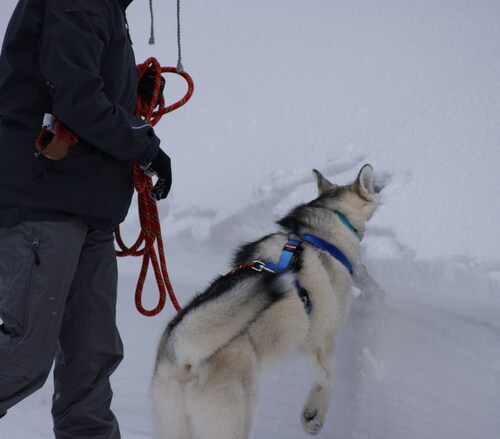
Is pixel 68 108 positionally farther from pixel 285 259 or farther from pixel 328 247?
pixel 328 247

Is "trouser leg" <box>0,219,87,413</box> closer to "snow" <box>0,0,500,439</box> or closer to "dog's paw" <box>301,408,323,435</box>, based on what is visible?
"snow" <box>0,0,500,439</box>

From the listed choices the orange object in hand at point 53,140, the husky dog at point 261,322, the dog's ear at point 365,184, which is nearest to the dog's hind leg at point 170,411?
the husky dog at point 261,322

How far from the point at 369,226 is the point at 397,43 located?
2.80 meters

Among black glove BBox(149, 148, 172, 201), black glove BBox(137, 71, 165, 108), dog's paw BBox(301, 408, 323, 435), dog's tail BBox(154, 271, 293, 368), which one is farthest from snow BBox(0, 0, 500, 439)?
black glove BBox(137, 71, 165, 108)

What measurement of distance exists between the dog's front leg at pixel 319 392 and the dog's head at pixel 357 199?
69 cm

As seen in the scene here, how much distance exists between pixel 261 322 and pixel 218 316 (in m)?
0.20

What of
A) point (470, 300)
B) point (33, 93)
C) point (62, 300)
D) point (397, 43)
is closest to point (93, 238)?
point (62, 300)

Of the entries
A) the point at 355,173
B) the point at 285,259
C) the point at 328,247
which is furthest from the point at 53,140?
the point at 355,173

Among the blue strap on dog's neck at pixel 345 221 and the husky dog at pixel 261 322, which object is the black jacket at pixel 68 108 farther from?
the blue strap on dog's neck at pixel 345 221

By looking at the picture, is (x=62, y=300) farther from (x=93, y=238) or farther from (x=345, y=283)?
(x=345, y=283)

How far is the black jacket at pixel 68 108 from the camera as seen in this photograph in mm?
1574

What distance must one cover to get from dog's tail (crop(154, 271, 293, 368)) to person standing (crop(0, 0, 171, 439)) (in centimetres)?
37

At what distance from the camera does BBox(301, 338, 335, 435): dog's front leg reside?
8.54 ft

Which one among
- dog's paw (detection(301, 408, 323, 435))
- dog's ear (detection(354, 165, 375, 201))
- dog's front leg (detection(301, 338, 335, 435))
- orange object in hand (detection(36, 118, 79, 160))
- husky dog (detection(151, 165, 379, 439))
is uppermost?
dog's ear (detection(354, 165, 375, 201))
